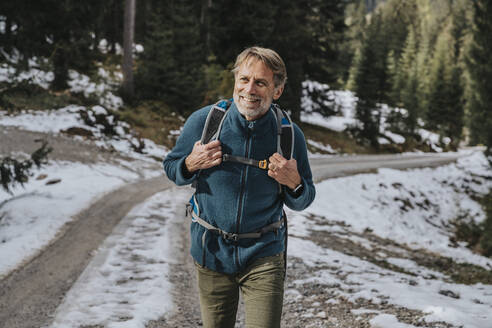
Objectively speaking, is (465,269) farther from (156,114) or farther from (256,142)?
(156,114)

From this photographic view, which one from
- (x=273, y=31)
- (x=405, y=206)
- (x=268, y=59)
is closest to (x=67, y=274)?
(x=268, y=59)

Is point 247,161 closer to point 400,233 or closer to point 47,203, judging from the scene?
point 47,203

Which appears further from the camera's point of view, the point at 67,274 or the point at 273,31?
the point at 273,31

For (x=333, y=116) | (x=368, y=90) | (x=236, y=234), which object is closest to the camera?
(x=236, y=234)

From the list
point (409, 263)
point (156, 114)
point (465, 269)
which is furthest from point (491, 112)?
point (156, 114)

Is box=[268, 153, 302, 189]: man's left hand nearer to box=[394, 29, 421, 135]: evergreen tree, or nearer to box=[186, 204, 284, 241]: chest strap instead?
box=[186, 204, 284, 241]: chest strap

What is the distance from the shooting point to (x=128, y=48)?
65.6 feet

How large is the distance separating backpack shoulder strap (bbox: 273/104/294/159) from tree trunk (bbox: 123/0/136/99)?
62.4 ft

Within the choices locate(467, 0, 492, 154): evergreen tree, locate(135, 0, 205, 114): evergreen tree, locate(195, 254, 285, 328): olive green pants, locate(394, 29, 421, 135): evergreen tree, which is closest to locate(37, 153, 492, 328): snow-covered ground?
locate(195, 254, 285, 328): olive green pants

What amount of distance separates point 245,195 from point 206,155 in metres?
0.36

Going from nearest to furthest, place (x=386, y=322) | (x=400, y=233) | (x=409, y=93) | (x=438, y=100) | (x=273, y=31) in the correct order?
(x=386, y=322)
(x=400, y=233)
(x=273, y=31)
(x=438, y=100)
(x=409, y=93)

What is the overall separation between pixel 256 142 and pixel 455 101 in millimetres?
58676

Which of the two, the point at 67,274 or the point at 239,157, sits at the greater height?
the point at 239,157

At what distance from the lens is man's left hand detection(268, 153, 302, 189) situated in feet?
7.95
